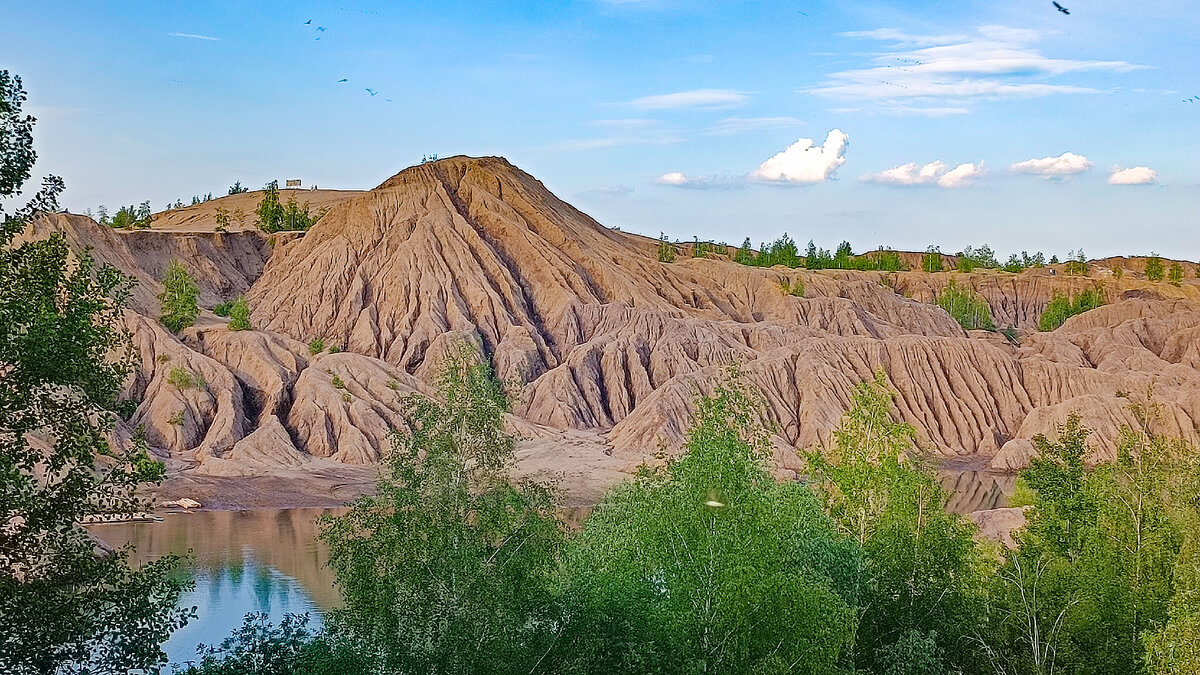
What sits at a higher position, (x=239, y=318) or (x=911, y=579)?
(x=239, y=318)

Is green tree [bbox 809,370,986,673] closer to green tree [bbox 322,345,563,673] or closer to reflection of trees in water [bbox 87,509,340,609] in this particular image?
green tree [bbox 322,345,563,673]

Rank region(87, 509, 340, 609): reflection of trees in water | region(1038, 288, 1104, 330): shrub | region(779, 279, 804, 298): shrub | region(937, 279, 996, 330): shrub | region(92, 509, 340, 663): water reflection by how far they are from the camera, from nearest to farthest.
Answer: region(92, 509, 340, 663): water reflection → region(87, 509, 340, 609): reflection of trees in water → region(779, 279, 804, 298): shrub → region(937, 279, 996, 330): shrub → region(1038, 288, 1104, 330): shrub

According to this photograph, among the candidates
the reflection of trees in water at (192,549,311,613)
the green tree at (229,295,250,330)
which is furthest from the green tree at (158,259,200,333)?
the reflection of trees in water at (192,549,311,613)

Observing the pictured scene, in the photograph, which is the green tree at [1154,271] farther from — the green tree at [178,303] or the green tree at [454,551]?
the green tree at [454,551]

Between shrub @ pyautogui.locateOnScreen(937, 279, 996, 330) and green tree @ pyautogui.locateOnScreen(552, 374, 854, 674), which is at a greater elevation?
shrub @ pyautogui.locateOnScreen(937, 279, 996, 330)

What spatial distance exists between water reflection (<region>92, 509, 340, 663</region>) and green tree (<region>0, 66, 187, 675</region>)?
15.1 m

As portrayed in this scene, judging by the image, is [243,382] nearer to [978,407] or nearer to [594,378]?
[594,378]

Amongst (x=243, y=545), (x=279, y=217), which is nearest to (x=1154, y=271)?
(x=279, y=217)

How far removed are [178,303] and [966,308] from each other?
8190 cm

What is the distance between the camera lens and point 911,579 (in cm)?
2283

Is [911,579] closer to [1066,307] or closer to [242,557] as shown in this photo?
[242,557]

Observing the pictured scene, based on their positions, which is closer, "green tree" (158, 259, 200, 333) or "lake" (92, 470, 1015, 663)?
"lake" (92, 470, 1015, 663)

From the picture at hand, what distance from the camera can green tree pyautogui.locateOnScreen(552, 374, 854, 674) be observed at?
18828 millimetres

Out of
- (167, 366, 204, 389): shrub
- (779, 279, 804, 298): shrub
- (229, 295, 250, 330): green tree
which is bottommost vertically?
(167, 366, 204, 389): shrub
